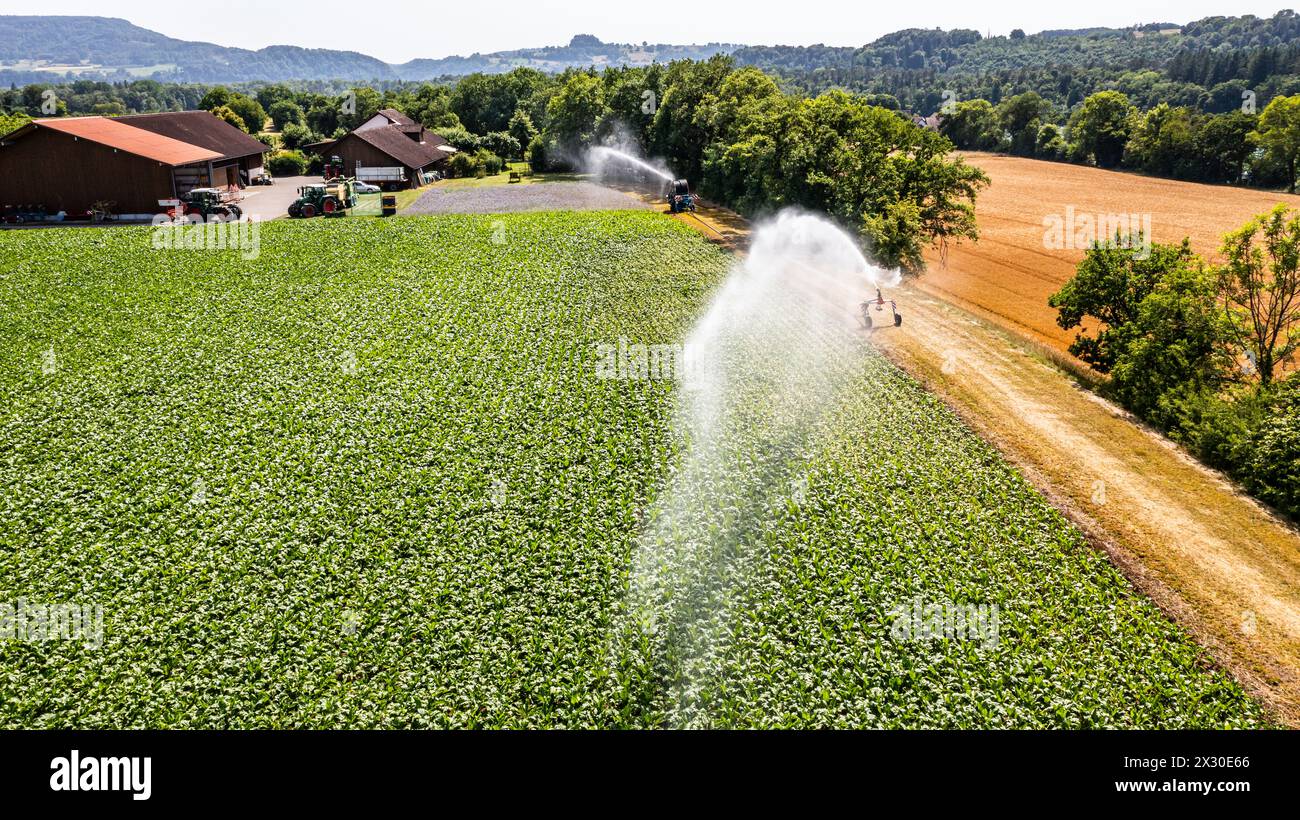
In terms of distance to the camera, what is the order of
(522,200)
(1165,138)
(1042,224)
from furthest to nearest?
(1165,138), (522,200), (1042,224)

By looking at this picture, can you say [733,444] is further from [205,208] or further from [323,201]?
[205,208]

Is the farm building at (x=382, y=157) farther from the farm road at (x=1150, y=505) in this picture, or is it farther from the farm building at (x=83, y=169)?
the farm road at (x=1150, y=505)

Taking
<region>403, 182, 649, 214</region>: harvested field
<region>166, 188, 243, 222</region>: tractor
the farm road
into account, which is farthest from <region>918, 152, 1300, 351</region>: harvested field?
<region>166, 188, 243, 222</region>: tractor

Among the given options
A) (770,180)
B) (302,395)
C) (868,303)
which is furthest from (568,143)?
(302,395)

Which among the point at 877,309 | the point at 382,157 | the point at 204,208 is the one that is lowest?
the point at 877,309

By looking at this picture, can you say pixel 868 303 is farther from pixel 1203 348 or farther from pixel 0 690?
pixel 0 690

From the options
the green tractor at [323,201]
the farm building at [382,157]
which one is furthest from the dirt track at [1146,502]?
the farm building at [382,157]

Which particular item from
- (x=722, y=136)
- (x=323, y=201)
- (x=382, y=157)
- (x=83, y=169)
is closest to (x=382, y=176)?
(x=382, y=157)
